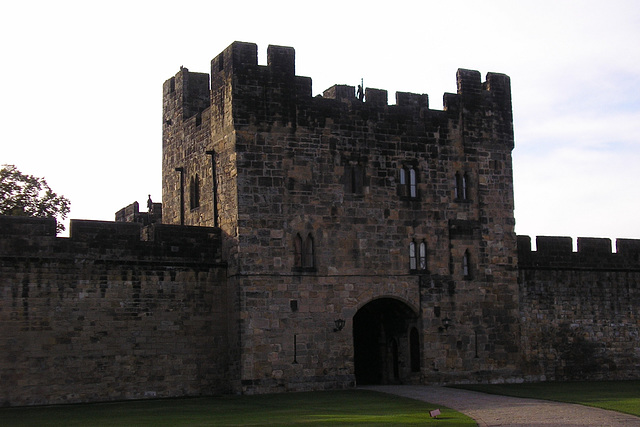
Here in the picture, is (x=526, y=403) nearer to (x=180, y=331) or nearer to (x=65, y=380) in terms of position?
(x=180, y=331)

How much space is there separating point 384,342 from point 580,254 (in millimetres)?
8000

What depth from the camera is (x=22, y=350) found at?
82.4 ft

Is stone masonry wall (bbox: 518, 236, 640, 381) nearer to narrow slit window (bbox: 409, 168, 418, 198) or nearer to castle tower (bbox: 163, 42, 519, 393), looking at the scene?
castle tower (bbox: 163, 42, 519, 393)

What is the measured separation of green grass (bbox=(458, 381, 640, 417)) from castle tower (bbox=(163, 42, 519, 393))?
1.70 metres

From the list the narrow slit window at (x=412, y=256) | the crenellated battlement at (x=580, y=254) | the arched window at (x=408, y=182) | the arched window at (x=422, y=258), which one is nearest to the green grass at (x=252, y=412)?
the narrow slit window at (x=412, y=256)

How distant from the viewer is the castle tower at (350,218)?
1090 inches

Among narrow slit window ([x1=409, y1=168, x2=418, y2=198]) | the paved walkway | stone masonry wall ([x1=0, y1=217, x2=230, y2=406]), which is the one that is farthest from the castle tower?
the paved walkway

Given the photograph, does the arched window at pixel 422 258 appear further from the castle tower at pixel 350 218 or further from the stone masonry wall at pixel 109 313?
the stone masonry wall at pixel 109 313

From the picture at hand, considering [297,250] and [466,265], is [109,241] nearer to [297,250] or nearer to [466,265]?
[297,250]

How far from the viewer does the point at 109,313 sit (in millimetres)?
26422

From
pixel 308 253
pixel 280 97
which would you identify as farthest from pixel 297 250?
pixel 280 97

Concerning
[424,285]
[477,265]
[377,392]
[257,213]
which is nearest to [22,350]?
[257,213]

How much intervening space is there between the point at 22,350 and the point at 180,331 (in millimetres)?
4425

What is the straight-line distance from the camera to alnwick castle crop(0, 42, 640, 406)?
2603 centimetres
